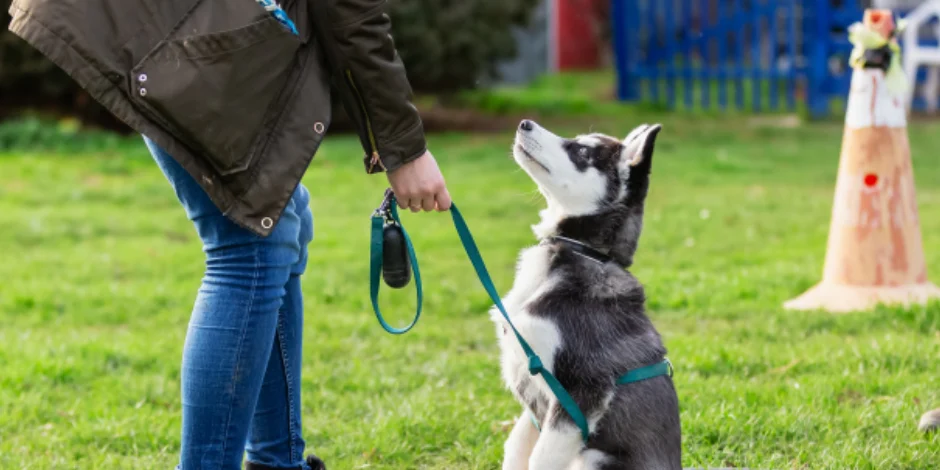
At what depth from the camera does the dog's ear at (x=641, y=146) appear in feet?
9.90

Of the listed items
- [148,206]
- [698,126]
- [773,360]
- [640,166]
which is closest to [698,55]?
[698,126]

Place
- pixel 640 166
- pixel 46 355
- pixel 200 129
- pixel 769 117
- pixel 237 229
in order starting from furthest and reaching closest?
1. pixel 769 117
2. pixel 46 355
3. pixel 640 166
4. pixel 237 229
5. pixel 200 129

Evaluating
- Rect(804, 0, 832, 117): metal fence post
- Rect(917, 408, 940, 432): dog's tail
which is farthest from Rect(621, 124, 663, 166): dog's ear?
Rect(804, 0, 832, 117): metal fence post

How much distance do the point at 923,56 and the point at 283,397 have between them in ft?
40.8

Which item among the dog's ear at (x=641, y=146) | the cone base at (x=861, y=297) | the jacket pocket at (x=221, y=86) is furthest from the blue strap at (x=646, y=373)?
the cone base at (x=861, y=297)

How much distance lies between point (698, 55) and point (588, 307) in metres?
13.5

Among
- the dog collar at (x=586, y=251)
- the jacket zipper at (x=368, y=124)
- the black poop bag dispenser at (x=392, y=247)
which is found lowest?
the dog collar at (x=586, y=251)

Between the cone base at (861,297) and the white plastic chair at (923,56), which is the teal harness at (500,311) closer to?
the cone base at (861,297)

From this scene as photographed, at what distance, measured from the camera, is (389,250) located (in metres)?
2.83

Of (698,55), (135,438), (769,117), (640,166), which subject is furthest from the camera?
(698,55)

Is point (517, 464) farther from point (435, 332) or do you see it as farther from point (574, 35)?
point (574, 35)

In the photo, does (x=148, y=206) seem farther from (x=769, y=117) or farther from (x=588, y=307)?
(x=769, y=117)

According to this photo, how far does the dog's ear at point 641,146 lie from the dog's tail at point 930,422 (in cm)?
138

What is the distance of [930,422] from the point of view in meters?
3.54
